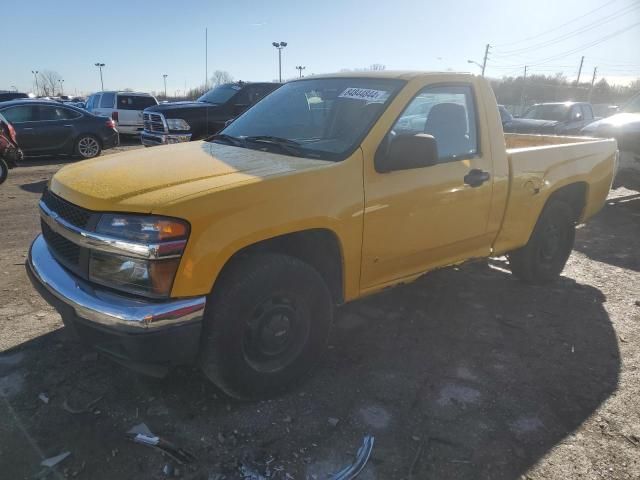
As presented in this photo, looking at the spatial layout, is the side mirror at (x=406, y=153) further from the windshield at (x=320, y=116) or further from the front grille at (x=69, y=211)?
the front grille at (x=69, y=211)

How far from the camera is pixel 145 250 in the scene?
2.34 meters

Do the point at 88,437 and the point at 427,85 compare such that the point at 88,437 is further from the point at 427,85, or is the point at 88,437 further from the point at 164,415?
the point at 427,85

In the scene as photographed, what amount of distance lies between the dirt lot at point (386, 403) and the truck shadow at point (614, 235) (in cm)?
Answer: 175

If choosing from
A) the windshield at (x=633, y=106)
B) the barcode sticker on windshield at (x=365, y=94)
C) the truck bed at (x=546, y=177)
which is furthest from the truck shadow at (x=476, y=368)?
the windshield at (x=633, y=106)

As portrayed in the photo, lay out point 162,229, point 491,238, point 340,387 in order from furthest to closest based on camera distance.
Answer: point 491,238
point 340,387
point 162,229

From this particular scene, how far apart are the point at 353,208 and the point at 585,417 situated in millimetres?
1831

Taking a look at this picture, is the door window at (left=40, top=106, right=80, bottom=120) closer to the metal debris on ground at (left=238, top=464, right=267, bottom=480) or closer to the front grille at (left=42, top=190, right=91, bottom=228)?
the front grille at (left=42, top=190, right=91, bottom=228)

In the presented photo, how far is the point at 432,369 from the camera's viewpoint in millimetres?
3389

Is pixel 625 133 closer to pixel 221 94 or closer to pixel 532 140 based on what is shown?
pixel 532 140

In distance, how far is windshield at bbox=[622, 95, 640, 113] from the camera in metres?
9.88

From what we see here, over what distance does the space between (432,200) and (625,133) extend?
7.11m

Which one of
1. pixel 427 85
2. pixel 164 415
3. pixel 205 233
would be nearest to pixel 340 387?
pixel 164 415

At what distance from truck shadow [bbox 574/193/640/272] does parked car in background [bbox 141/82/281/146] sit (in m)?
6.53

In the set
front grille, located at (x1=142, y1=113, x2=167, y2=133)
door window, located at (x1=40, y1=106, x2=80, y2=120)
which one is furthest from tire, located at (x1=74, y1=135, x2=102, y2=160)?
front grille, located at (x1=142, y1=113, x2=167, y2=133)
